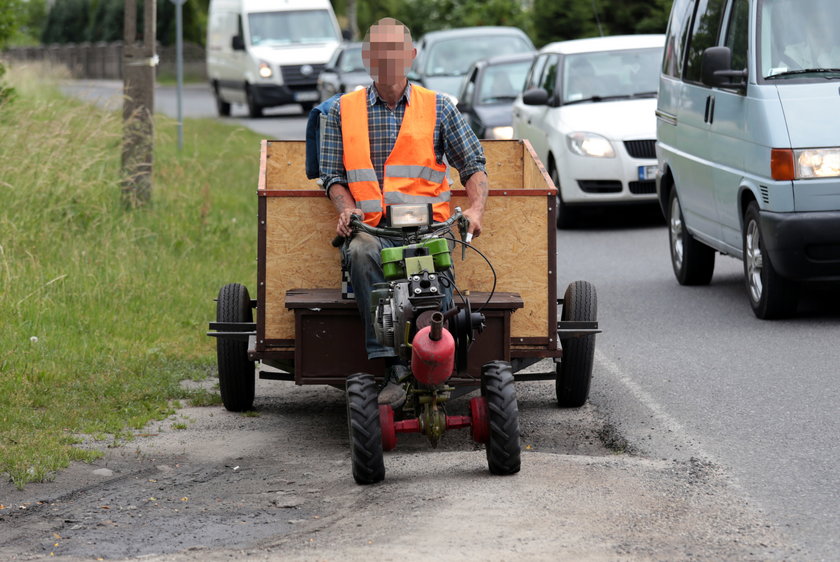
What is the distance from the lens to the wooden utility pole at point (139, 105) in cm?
1416

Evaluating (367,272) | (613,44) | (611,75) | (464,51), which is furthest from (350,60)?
(367,272)

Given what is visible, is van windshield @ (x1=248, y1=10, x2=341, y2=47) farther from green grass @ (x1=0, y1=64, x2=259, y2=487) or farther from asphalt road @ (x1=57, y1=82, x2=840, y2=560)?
asphalt road @ (x1=57, y1=82, x2=840, y2=560)

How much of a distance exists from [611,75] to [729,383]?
28.0ft

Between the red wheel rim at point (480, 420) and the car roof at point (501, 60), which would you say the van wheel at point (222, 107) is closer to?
the car roof at point (501, 60)

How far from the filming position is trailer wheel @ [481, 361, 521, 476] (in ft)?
20.1

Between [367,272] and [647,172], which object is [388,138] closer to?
[367,272]

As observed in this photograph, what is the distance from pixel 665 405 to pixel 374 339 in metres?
1.83

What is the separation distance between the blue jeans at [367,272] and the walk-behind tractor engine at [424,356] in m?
0.12

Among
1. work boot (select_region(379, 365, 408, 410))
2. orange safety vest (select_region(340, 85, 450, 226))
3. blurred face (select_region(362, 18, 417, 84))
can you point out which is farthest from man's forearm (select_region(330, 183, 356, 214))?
work boot (select_region(379, 365, 408, 410))

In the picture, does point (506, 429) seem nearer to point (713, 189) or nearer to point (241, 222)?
point (713, 189)

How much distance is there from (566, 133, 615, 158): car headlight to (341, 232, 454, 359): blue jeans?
898 cm

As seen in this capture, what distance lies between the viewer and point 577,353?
774cm

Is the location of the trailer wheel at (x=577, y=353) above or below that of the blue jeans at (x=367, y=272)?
below

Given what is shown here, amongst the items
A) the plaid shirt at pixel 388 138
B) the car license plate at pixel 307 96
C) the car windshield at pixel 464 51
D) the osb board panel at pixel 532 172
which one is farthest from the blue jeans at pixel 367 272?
the car license plate at pixel 307 96
